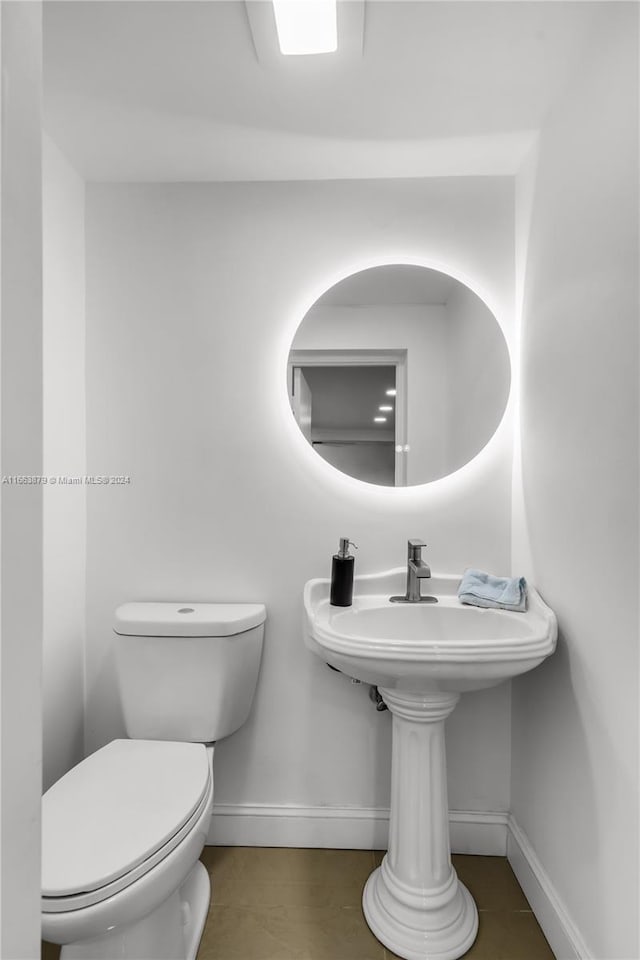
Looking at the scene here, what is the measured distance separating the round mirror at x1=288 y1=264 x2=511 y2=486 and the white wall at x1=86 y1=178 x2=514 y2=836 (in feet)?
0.18

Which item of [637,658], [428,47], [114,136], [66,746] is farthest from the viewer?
[66,746]

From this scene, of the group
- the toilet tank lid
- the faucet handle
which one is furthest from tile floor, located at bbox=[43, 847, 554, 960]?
the faucet handle

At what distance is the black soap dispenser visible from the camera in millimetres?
1460

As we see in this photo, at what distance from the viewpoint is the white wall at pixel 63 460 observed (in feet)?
4.67

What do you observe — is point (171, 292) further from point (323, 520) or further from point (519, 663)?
point (519, 663)

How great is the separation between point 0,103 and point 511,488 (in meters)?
1.49

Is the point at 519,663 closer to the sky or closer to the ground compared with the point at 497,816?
closer to the sky

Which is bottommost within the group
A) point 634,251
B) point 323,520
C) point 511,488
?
point 323,520

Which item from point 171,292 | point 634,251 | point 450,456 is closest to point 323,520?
point 450,456

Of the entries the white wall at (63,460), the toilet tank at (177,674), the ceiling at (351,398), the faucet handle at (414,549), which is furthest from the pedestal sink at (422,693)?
the white wall at (63,460)

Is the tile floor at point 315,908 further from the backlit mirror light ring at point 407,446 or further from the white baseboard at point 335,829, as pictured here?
the backlit mirror light ring at point 407,446

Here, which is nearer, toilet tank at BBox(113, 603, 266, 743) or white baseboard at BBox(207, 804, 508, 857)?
toilet tank at BBox(113, 603, 266, 743)

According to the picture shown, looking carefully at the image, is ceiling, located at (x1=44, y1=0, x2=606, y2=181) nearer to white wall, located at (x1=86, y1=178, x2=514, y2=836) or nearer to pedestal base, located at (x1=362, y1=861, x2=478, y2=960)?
white wall, located at (x1=86, y1=178, x2=514, y2=836)

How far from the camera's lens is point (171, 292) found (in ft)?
5.27
